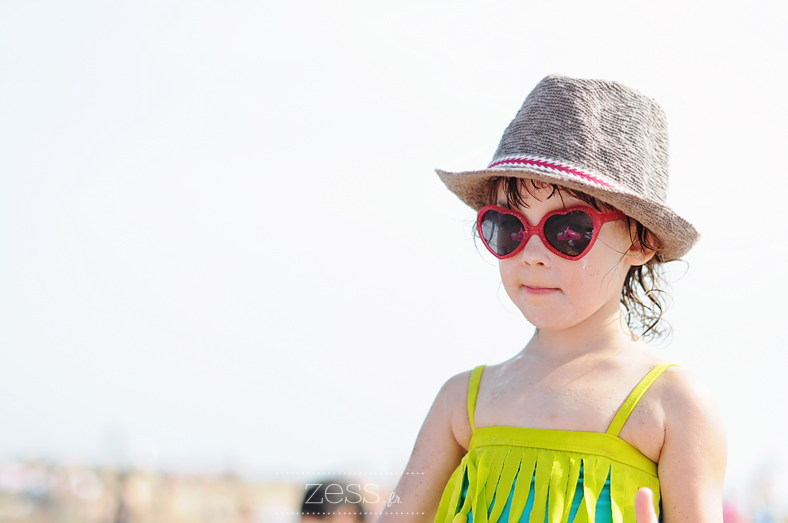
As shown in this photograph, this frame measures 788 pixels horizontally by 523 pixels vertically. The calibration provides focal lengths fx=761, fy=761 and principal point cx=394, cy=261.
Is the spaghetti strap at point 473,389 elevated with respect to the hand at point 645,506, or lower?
elevated

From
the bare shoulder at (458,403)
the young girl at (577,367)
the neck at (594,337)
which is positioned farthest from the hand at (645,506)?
the bare shoulder at (458,403)

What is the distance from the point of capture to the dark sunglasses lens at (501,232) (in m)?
2.11

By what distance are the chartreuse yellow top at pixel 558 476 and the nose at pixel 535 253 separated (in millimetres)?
409

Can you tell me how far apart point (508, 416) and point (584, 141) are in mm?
789

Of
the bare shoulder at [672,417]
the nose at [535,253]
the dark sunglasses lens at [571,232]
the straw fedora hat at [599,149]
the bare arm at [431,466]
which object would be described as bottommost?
the bare arm at [431,466]

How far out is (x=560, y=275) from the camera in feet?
6.77

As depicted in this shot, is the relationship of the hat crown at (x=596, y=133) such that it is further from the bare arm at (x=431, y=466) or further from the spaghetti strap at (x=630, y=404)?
the bare arm at (x=431, y=466)

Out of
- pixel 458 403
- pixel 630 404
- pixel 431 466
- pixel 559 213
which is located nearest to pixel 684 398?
pixel 630 404

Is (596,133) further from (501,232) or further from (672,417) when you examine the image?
(672,417)

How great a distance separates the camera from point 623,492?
1908mm

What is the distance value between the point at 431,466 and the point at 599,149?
1065mm

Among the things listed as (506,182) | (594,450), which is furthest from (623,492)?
(506,182)

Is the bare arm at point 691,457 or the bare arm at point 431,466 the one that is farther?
the bare arm at point 431,466

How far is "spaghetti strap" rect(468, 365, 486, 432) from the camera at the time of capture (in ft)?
7.40
